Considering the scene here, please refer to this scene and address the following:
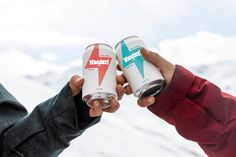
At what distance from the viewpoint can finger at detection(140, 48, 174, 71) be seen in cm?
127

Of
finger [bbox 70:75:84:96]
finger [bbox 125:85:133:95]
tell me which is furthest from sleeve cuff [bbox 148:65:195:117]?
finger [bbox 70:75:84:96]

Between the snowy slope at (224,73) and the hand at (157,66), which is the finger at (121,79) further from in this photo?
the snowy slope at (224,73)

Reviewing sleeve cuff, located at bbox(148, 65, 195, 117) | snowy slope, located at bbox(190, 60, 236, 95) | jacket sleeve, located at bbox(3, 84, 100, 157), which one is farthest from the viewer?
snowy slope, located at bbox(190, 60, 236, 95)

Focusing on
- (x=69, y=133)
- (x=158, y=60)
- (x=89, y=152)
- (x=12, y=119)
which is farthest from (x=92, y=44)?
(x=89, y=152)

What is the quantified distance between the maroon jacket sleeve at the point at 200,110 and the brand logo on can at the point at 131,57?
0.42 feet

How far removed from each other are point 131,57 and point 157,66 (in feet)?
0.27

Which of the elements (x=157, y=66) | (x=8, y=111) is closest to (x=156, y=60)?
(x=157, y=66)

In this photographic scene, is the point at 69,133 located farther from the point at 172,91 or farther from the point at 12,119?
the point at 172,91

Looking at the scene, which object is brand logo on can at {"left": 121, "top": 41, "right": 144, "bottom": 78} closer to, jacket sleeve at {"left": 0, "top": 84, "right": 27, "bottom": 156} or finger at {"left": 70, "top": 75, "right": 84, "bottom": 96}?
finger at {"left": 70, "top": 75, "right": 84, "bottom": 96}

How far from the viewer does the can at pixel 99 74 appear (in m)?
1.23

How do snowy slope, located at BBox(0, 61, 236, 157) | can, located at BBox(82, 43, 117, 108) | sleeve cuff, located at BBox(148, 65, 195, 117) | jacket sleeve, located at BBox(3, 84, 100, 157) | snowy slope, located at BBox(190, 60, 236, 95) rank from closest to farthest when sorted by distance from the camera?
1. can, located at BBox(82, 43, 117, 108)
2. sleeve cuff, located at BBox(148, 65, 195, 117)
3. jacket sleeve, located at BBox(3, 84, 100, 157)
4. snowy slope, located at BBox(0, 61, 236, 157)
5. snowy slope, located at BBox(190, 60, 236, 95)

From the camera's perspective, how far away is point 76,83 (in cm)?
135

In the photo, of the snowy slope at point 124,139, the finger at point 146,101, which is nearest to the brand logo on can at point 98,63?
the finger at point 146,101

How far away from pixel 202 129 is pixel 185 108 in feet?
0.23
